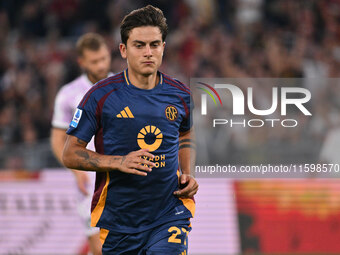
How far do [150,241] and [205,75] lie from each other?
20.7ft

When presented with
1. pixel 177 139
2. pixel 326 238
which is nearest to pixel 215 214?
pixel 326 238

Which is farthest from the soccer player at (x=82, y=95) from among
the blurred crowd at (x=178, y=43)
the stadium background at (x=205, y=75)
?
the blurred crowd at (x=178, y=43)

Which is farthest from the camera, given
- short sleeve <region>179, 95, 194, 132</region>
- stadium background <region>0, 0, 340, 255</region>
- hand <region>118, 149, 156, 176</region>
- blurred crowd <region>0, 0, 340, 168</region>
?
blurred crowd <region>0, 0, 340, 168</region>

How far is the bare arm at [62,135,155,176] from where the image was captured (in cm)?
365

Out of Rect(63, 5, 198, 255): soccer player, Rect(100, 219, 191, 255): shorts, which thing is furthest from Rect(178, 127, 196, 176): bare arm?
Rect(100, 219, 191, 255): shorts

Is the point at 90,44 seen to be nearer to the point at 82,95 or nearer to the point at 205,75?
the point at 82,95

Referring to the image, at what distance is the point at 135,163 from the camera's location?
12.0ft

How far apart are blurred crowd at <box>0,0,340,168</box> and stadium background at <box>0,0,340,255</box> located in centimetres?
2

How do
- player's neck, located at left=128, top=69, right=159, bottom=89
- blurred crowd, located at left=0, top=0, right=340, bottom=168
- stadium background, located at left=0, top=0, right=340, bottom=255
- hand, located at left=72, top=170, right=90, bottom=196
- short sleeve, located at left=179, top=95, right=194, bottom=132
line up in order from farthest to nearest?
blurred crowd, located at left=0, top=0, right=340, bottom=168, stadium background, located at left=0, top=0, right=340, bottom=255, hand, located at left=72, top=170, right=90, bottom=196, short sleeve, located at left=179, top=95, right=194, bottom=132, player's neck, located at left=128, top=69, right=159, bottom=89

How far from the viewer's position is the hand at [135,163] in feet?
11.9

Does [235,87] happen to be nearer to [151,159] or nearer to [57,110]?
[57,110]

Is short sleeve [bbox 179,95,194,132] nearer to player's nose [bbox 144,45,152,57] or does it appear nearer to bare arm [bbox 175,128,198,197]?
bare arm [bbox 175,128,198,197]

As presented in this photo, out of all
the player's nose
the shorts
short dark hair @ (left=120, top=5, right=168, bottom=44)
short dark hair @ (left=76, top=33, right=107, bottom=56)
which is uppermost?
short dark hair @ (left=76, top=33, right=107, bottom=56)

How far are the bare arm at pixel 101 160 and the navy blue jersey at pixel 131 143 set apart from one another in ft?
0.25
